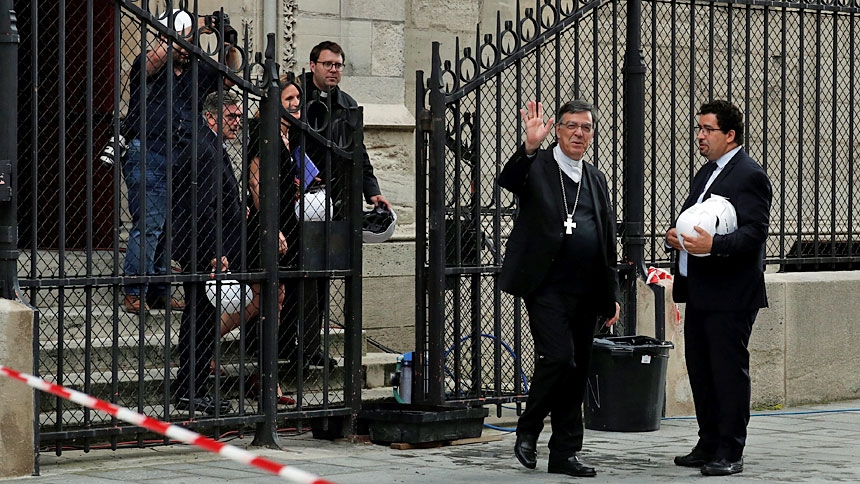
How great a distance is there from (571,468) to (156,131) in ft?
10.1

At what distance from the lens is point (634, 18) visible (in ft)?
33.4

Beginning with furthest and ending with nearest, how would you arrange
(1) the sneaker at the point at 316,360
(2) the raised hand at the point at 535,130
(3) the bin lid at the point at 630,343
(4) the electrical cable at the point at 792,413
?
(4) the electrical cable at the point at 792,413
(3) the bin lid at the point at 630,343
(1) the sneaker at the point at 316,360
(2) the raised hand at the point at 535,130

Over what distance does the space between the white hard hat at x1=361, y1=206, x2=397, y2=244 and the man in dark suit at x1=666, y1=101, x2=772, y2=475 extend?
213 cm

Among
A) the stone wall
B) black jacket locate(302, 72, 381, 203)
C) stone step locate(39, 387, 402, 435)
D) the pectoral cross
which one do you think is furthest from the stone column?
the stone wall

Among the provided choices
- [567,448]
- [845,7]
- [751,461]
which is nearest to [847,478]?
[751,461]

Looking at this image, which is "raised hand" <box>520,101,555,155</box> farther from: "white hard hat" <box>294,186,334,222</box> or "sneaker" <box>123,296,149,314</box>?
"sneaker" <box>123,296,149,314</box>

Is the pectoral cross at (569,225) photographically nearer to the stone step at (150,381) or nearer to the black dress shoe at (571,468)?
the black dress shoe at (571,468)

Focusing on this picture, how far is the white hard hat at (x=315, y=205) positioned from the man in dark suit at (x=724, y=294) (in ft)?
7.06

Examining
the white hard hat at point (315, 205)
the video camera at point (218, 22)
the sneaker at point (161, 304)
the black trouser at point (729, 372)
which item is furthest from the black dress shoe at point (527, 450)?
the video camera at point (218, 22)

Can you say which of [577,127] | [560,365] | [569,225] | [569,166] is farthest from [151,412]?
[577,127]

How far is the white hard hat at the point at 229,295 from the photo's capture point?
8.29 m

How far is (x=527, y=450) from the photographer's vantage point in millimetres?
7672

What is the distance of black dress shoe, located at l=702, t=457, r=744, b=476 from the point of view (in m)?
7.63

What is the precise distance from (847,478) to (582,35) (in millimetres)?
5672
